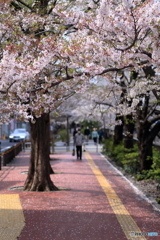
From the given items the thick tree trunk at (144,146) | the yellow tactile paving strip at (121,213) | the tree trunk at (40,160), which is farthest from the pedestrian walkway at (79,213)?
the thick tree trunk at (144,146)

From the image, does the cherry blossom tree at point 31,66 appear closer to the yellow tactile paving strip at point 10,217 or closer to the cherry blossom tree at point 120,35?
the cherry blossom tree at point 120,35

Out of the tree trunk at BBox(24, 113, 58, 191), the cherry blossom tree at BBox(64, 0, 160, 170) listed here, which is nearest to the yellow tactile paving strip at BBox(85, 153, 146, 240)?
the tree trunk at BBox(24, 113, 58, 191)

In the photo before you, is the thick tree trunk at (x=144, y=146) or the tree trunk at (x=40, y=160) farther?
the thick tree trunk at (x=144, y=146)

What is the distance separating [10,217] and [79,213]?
151 cm

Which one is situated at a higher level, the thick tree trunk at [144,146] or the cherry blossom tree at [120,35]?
the cherry blossom tree at [120,35]

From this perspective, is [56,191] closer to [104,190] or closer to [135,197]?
[104,190]

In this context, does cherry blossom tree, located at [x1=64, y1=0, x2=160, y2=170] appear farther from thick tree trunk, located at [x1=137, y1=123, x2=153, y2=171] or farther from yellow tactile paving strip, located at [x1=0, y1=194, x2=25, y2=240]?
thick tree trunk, located at [x1=137, y1=123, x2=153, y2=171]

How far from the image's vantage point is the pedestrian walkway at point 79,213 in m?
7.86

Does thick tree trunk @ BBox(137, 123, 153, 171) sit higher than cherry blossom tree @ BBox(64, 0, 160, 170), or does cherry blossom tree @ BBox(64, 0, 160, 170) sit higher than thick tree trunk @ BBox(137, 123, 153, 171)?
cherry blossom tree @ BBox(64, 0, 160, 170)

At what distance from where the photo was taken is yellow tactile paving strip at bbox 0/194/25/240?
25.9 ft

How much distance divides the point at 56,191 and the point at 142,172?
172 inches


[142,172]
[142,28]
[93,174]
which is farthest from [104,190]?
[142,28]

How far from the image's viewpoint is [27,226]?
844 centimetres

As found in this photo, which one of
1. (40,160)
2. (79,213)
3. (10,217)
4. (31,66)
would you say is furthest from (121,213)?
(40,160)
